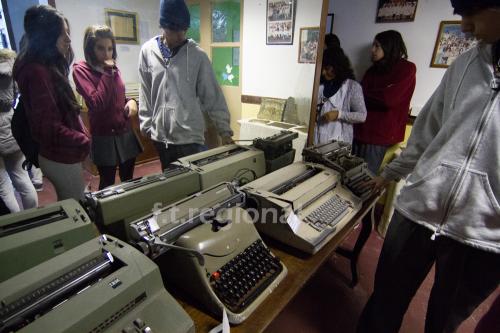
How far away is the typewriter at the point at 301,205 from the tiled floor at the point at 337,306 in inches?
32.1

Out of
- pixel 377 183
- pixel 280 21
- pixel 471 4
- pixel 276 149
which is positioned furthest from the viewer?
pixel 280 21

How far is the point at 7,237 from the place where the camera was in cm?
73

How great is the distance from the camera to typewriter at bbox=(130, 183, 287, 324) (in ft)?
2.64

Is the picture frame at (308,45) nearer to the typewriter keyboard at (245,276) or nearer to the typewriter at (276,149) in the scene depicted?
the typewriter at (276,149)

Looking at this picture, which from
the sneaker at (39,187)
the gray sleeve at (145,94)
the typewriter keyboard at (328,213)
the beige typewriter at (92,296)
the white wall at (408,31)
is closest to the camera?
the beige typewriter at (92,296)

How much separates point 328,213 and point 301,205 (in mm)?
156

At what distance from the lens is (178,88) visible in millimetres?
1746

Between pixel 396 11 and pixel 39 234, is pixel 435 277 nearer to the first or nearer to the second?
pixel 39 234

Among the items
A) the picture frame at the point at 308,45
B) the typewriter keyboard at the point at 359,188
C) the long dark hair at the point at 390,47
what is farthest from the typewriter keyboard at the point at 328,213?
the picture frame at the point at 308,45

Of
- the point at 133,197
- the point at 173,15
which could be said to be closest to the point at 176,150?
the point at 173,15

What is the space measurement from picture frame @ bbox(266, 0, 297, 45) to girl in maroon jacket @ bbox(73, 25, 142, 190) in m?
1.58

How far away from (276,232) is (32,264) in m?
0.76

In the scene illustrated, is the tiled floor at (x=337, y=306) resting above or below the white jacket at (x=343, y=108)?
below

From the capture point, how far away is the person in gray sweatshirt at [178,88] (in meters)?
1.69
